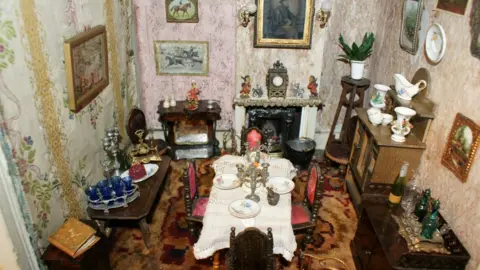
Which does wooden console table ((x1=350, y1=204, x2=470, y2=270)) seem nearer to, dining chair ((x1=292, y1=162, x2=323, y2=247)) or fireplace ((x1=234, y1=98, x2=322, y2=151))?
dining chair ((x1=292, y1=162, x2=323, y2=247))

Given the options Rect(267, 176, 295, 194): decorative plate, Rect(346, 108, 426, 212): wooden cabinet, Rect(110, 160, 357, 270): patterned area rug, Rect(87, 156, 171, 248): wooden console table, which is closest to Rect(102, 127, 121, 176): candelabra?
Rect(87, 156, 171, 248): wooden console table

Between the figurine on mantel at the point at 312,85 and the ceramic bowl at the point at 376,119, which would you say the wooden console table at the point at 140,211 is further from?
the figurine on mantel at the point at 312,85

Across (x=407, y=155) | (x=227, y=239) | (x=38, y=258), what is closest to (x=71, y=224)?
(x=38, y=258)

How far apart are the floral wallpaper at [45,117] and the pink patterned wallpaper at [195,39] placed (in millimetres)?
1316

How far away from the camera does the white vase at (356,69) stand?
587 centimetres

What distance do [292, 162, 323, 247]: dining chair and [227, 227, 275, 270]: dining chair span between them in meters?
0.88

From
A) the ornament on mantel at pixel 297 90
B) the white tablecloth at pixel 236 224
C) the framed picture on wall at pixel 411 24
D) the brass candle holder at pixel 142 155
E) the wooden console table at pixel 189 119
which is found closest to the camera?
the white tablecloth at pixel 236 224

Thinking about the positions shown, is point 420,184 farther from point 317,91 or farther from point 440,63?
point 317,91

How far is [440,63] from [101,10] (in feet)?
13.6

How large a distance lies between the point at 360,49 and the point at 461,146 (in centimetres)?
266

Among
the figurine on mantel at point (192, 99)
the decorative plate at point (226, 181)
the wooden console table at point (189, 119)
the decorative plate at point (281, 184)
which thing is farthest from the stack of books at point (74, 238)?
the figurine on mantel at point (192, 99)

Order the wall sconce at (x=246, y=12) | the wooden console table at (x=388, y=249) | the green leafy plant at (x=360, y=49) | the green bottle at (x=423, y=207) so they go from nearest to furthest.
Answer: the wooden console table at (x=388, y=249) → the green bottle at (x=423, y=207) → the wall sconce at (x=246, y=12) → the green leafy plant at (x=360, y=49)

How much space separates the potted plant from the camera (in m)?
5.80

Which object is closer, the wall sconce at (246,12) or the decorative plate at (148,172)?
the decorative plate at (148,172)
